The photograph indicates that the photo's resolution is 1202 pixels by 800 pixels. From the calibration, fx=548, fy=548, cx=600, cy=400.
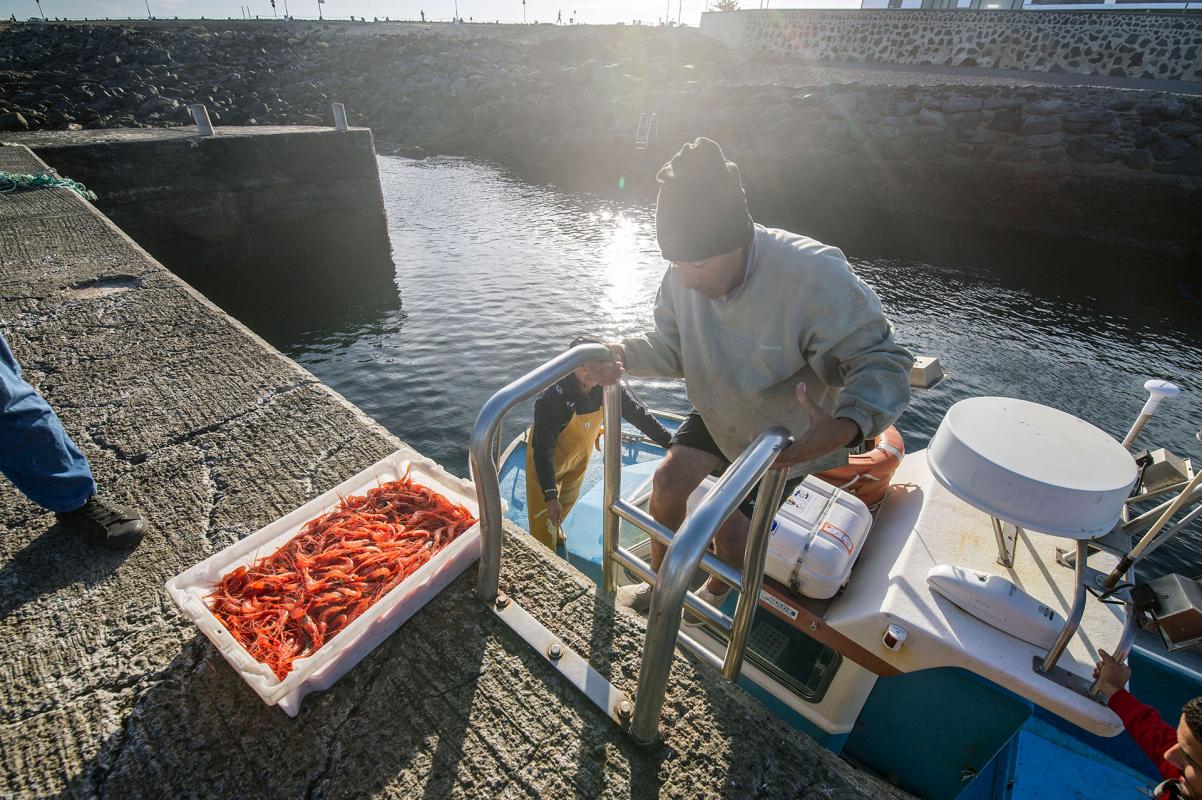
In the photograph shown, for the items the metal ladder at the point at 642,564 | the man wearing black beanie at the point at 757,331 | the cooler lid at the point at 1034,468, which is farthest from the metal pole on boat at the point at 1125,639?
the metal ladder at the point at 642,564

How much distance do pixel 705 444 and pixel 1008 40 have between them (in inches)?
1691

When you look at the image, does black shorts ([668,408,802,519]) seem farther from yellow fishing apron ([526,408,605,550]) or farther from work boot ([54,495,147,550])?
work boot ([54,495,147,550])

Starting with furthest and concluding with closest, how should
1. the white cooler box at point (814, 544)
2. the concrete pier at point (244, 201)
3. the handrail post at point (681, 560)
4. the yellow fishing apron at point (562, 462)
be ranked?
the concrete pier at point (244, 201) → the yellow fishing apron at point (562, 462) → the white cooler box at point (814, 544) → the handrail post at point (681, 560)

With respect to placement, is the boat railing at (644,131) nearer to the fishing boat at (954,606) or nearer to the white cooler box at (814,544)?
the fishing boat at (954,606)

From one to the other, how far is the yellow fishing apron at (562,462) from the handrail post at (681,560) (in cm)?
329

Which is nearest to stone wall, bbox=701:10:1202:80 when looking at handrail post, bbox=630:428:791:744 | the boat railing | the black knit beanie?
the boat railing

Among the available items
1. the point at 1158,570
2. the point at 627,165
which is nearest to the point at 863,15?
the point at 627,165

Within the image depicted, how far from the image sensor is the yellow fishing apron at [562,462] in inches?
201

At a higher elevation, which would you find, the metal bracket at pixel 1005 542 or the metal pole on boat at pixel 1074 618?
the metal pole on boat at pixel 1074 618

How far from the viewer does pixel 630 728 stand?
6.17 ft

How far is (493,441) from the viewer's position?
197 cm

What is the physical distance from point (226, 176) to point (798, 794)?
16106mm

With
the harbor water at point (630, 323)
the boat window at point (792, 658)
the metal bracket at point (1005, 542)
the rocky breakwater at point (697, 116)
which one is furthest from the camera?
the rocky breakwater at point (697, 116)

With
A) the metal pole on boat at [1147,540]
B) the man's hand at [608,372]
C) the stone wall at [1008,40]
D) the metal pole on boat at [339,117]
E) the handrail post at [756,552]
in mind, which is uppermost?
the stone wall at [1008,40]
